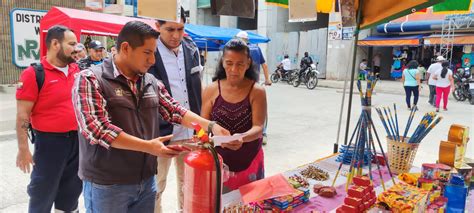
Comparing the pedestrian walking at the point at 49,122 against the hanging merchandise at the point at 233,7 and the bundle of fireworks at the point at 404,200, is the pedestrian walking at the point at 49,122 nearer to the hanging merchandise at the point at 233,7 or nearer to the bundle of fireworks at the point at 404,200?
the hanging merchandise at the point at 233,7

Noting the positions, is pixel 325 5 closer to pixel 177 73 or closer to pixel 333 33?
pixel 177 73

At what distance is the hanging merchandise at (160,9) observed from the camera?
5.85 feet

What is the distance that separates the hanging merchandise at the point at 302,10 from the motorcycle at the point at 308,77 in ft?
39.9

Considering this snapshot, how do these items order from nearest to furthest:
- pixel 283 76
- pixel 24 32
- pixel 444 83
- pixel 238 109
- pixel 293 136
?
pixel 238 109 → pixel 293 136 → pixel 24 32 → pixel 444 83 → pixel 283 76

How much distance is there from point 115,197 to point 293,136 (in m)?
4.74

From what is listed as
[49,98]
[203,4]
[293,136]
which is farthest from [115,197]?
[203,4]

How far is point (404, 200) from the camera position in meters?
1.39

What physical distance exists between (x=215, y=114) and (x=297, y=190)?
25.6 inches

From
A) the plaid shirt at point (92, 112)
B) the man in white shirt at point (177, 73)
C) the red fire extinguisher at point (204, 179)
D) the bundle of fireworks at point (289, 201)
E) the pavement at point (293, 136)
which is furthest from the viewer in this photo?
the pavement at point (293, 136)

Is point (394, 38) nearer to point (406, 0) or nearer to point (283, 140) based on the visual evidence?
point (283, 140)

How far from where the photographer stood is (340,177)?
2041 mm

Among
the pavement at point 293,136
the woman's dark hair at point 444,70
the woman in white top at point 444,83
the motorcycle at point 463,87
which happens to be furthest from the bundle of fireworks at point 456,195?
the motorcycle at point 463,87

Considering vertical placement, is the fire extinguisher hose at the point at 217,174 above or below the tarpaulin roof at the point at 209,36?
below

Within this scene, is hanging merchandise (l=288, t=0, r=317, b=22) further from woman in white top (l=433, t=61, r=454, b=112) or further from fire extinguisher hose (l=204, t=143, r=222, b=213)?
woman in white top (l=433, t=61, r=454, b=112)
